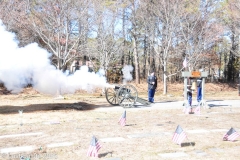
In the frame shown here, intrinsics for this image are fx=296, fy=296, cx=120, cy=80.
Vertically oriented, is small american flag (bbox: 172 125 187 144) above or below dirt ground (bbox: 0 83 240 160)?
above

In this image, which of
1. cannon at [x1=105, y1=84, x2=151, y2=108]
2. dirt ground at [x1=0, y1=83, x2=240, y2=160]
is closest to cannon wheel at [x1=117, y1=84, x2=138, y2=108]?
cannon at [x1=105, y1=84, x2=151, y2=108]

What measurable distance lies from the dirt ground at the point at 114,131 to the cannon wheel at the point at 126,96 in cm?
54

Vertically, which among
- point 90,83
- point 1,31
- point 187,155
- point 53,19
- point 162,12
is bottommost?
point 187,155

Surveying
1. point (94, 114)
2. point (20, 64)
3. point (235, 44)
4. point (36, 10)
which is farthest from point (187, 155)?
point (235, 44)

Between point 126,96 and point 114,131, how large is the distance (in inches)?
213

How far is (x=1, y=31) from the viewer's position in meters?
10.2

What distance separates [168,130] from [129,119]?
2.22 m

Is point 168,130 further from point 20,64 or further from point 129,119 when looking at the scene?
point 20,64

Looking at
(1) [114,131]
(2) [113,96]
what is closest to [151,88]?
(2) [113,96]

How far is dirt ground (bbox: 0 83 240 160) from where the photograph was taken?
6.24m

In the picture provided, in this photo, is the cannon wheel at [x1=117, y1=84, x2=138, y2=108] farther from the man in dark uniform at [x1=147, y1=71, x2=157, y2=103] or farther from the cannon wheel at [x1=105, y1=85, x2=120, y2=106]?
the man in dark uniform at [x1=147, y1=71, x2=157, y2=103]

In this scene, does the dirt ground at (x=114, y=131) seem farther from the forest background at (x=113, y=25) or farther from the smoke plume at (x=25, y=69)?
the forest background at (x=113, y=25)

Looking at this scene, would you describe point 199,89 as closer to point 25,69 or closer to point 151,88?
point 151,88

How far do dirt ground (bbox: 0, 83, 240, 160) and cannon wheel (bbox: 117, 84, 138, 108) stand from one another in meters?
0.54
